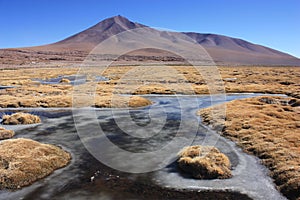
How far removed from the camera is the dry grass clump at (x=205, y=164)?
680 inches

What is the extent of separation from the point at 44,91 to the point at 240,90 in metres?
39.7

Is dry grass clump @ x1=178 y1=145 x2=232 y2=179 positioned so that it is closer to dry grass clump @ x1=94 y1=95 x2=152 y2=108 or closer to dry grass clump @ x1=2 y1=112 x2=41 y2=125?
dry grass clump @ x1=2 y1=112 x2=41 y2=125

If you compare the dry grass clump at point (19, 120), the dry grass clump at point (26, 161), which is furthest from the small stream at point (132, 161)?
the dry grass clump at point (19, 120)

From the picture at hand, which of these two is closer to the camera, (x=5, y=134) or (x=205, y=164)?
(x=205, y=164)

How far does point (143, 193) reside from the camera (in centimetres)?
1537

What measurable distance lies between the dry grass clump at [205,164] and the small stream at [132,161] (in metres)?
0.50

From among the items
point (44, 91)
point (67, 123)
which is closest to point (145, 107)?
point (67, 123)

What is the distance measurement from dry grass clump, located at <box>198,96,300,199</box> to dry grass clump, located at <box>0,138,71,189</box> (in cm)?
1364

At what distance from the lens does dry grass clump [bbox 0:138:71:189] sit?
16.5m

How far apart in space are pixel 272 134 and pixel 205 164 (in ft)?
33.4

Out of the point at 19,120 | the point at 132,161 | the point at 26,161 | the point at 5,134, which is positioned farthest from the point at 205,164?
the point at 19,120

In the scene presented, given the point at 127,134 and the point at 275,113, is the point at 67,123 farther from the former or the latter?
the point at 275,113

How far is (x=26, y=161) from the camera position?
18328 mm

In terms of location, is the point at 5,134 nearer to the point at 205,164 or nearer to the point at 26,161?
the point at 26,161
